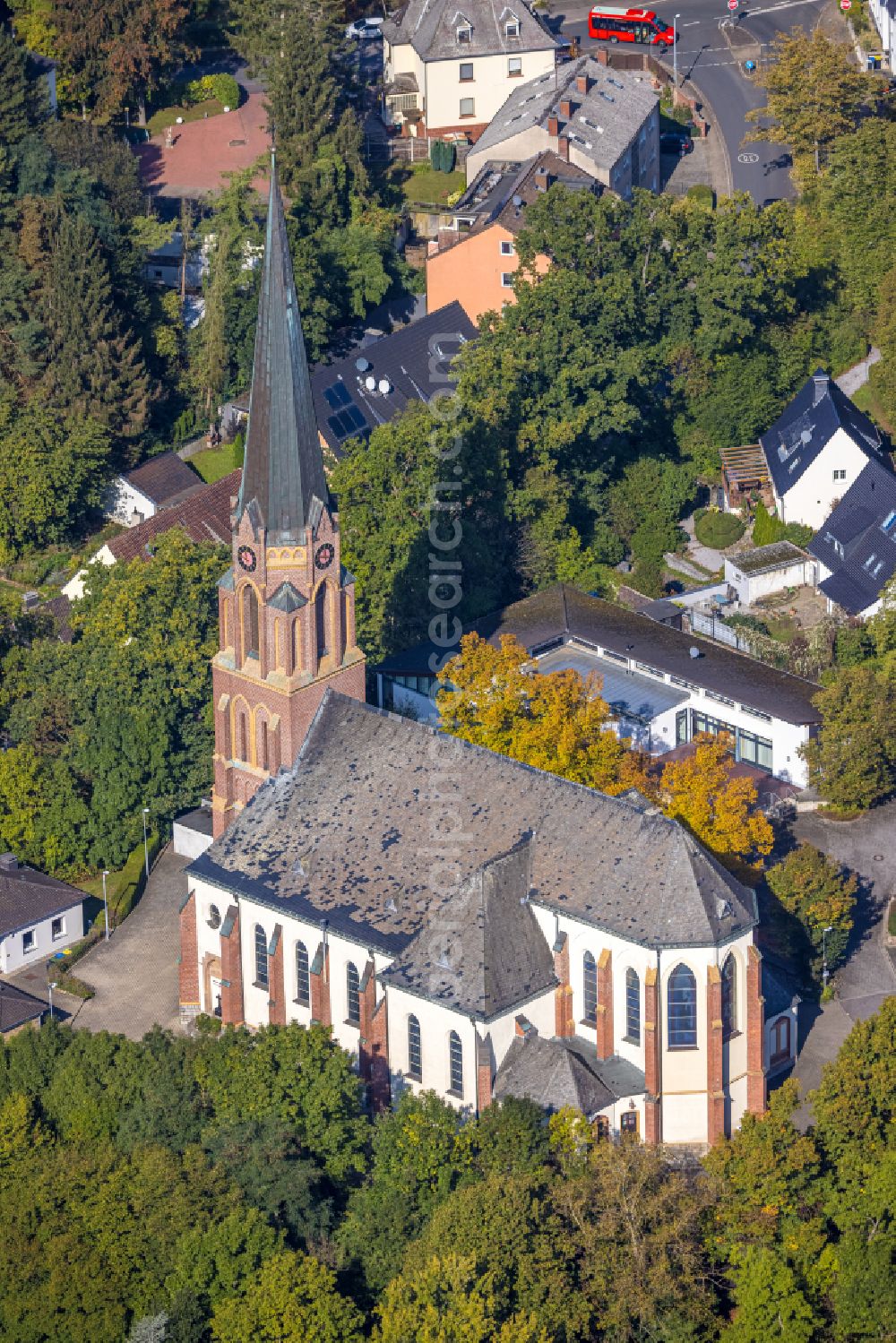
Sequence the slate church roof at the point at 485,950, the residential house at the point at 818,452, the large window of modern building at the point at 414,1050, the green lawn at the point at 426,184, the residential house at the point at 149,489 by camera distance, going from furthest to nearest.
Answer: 1. the green lawn at the point at 426,184
2. the residential house at the point at 149,489
3. the residential house at the point at 818,452
4. the large window of modern building at the point at 414,1050
5. the slate church roof at the point at 485,950

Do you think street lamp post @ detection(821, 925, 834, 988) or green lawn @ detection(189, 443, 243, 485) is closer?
street lamp post @ detection(821, 925, 834, 988)

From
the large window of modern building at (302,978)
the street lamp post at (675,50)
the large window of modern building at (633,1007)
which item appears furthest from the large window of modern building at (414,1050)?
the street lamp post at (675,50)

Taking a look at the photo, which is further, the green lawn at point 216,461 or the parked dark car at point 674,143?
the parked dark car at point 674,143

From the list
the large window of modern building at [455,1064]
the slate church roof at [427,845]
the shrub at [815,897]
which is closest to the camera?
the slate church roof at [427,845]

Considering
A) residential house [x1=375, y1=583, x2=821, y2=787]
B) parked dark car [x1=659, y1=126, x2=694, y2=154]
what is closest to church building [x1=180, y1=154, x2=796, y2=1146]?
residential house [x1=375, y1=583, x2=821, y2=787]

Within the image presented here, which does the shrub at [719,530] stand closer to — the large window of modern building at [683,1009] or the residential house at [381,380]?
the residential house at [381,380]

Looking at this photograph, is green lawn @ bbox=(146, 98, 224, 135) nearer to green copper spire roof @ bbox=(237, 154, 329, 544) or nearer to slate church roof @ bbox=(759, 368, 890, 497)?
slate church roof @ bbox=(759, 368, 890, 497)
